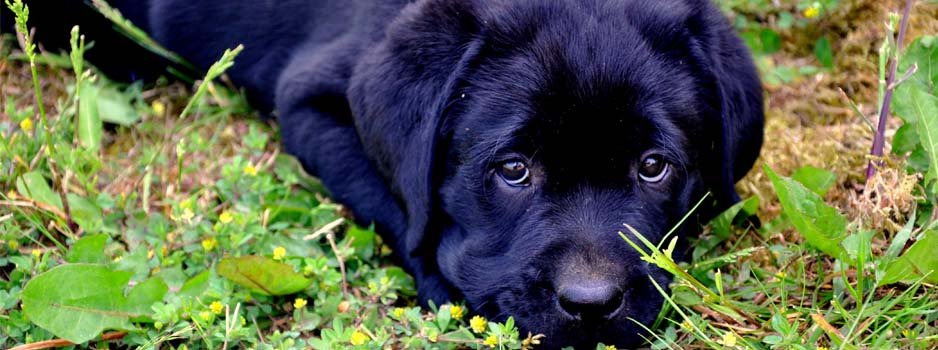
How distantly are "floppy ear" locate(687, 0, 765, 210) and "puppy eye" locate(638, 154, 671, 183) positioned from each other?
20cm

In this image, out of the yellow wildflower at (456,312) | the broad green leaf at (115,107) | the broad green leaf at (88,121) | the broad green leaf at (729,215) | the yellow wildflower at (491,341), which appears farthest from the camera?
the broad green leaf at (115,107)

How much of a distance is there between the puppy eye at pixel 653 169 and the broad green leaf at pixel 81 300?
4.45ft

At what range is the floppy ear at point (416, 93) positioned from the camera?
2.79 metres

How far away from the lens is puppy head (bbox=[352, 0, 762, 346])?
2629mm

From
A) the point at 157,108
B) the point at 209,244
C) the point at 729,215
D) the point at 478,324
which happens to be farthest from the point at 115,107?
the point at 729,215

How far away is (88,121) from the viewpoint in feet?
11.2

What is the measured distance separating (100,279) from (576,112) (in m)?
1.32

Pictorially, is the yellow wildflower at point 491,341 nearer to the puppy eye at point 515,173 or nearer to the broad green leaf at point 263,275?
the puppy eye at point 515,173

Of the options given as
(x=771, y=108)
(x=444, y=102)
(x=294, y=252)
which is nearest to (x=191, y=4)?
(x=294, y=252)

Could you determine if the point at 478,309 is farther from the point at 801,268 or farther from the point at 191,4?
the point at 191,4

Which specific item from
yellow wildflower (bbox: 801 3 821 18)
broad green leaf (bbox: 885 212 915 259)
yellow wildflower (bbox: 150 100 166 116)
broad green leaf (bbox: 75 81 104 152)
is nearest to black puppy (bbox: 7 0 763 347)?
broad green leaf (bbox: 885 212 915 259)

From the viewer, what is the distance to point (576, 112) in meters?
2.62

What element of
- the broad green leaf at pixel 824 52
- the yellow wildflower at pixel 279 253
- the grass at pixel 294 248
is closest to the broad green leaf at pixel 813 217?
the grass at pixel 294 248

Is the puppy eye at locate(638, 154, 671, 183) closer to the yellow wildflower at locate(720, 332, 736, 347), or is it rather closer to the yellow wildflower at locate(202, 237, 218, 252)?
the yellow wildflower at locate(720, 332, 736, 347)
